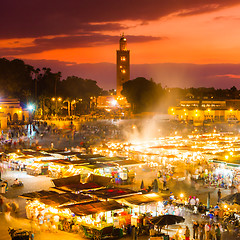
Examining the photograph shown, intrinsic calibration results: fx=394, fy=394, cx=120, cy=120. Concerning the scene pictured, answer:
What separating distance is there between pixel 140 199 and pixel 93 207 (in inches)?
73.6

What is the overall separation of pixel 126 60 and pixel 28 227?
325 ft

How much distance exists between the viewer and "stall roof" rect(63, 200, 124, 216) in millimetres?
12680

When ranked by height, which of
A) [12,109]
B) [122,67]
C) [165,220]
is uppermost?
[122,67]

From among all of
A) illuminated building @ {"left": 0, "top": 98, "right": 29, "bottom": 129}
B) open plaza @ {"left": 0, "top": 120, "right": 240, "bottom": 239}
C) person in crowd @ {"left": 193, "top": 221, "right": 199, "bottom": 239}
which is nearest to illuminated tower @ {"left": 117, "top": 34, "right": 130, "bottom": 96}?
illuminated building @ {"left": 0, "top": 98, "right": 29, "bottom": 129}

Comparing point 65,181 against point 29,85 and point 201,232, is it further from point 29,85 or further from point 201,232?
point 29,85

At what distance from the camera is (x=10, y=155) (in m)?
24.8

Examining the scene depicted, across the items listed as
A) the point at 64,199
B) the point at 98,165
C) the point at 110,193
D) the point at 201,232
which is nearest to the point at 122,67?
the point at 98,165

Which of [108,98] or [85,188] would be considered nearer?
[85,188]

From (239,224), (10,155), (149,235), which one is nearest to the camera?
(149,235)

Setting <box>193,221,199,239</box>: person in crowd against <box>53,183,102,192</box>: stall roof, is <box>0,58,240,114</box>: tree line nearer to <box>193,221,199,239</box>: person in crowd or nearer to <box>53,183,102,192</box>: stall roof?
<box>53,183,102,192</box>: stall roof

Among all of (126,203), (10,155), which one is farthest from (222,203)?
(10,155)

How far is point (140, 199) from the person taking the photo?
1395cm

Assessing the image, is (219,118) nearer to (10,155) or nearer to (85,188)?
(10,155)

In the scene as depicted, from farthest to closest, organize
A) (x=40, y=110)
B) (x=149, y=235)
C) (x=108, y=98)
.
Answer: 1. (x=108, y=98)
2. (x=40, y=110)
3. (x=149, y=235)
